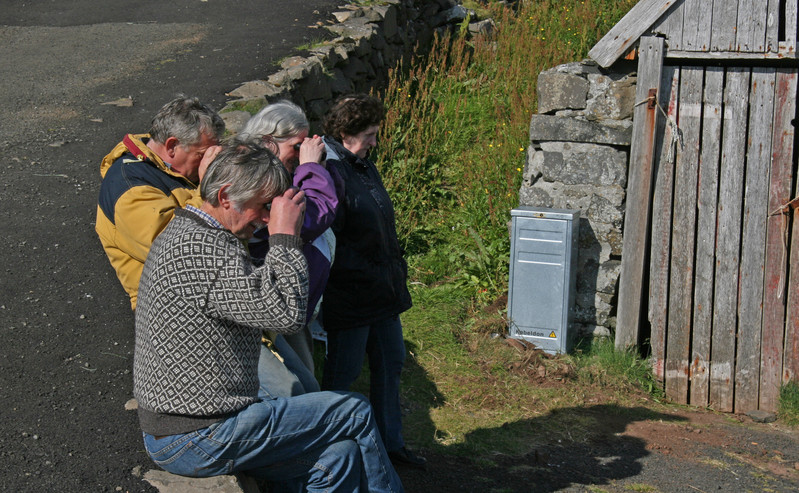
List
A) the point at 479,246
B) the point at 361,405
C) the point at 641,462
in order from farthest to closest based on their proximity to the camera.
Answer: the point at 479,246
the point at 641,462
the point at 361,405

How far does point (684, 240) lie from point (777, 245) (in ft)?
1.92

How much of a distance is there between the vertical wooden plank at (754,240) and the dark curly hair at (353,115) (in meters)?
2.86

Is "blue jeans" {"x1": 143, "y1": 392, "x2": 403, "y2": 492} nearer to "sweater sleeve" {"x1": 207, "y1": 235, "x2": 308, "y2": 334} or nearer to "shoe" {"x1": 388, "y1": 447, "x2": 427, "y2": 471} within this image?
"sweater sleeve" {"x1": 207, "y1": 235, "x2": 308, "y2": 334}

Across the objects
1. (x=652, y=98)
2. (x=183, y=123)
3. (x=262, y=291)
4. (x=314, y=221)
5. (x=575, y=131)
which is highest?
(x=652, y=98)

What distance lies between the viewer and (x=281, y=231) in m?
2.59

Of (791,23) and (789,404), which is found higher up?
(791,23)

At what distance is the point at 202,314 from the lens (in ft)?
8.11

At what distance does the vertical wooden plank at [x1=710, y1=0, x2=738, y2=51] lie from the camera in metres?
5.02

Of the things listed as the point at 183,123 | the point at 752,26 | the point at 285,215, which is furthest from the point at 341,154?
the point at 752,26

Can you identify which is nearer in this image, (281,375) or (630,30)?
(281,375)

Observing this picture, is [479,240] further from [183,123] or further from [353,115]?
[183,123]

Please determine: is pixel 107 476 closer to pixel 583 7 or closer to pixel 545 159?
pixel 545 159

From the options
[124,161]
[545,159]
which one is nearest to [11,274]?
[124,161]

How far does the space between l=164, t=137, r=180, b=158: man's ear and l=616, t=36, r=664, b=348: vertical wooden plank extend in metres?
3.20
